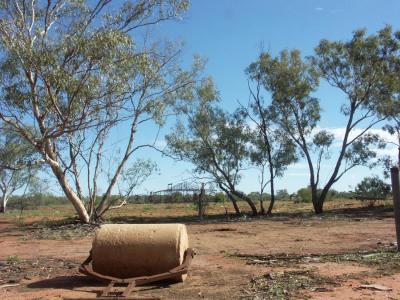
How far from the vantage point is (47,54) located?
15.8 metres

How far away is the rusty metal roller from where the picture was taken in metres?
8.43

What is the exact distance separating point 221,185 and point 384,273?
1878cm

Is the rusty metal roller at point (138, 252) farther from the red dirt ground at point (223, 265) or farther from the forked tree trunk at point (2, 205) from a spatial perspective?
the forked tree trunk at point (2, 205)

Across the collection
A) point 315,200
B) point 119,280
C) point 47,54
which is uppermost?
point 47,54

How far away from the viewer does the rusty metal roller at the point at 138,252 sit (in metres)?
8.43

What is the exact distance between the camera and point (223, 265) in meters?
10.1

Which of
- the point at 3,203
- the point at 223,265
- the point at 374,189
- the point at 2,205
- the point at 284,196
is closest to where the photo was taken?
the point at 223,265

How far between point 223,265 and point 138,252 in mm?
2194

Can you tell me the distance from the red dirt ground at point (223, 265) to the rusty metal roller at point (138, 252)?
1.16 ft

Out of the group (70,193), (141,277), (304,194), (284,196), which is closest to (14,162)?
(70,193)

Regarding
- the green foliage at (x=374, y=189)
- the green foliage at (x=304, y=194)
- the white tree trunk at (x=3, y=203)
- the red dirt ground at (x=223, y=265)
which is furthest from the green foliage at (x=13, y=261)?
Answer: the white tree trunk at (x=3, y=203)

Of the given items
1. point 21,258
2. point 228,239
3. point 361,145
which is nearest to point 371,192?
point 361,145

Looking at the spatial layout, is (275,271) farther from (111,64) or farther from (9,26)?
(9,26)

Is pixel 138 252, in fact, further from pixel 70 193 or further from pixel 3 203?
pixel 3 203
